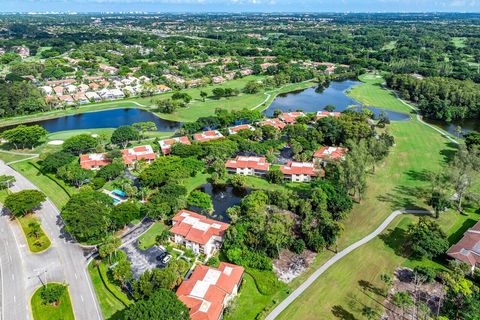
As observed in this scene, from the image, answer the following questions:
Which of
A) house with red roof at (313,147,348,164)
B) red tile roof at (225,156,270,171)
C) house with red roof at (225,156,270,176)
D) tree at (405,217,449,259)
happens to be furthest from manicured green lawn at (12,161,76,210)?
tree at (405,217,449,259)

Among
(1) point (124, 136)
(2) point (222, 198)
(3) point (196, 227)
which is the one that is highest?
(1) point (124, 136)

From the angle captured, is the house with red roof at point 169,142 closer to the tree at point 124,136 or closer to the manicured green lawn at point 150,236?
the tree at point 124,136

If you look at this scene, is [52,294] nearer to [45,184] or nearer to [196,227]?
[196,227]

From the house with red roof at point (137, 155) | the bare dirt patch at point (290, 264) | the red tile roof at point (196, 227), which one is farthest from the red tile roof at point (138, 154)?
the bare dirt patch at point (290, 264)

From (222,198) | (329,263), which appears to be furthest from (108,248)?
(329,263)

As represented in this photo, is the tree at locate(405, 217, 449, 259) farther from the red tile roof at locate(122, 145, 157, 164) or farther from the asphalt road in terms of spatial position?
the red tile roof at locate(122, 145, 157, 164)
